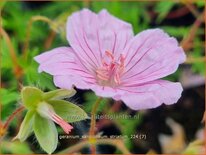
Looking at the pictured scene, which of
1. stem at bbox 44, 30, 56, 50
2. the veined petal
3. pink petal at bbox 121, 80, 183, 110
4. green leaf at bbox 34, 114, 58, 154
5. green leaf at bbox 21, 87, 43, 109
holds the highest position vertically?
the veined petal

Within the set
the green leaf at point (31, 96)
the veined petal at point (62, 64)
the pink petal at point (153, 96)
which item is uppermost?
the veined petal at point (62, 64)

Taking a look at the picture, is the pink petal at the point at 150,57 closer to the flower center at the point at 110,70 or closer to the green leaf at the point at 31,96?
the flower center at the point at 110,70

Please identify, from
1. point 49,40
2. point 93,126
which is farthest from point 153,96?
point 49,40

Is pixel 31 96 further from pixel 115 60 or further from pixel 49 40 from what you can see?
pixel 49 40

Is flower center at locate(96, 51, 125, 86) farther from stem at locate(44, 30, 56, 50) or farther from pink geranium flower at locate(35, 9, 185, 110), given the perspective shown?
stem at locate(44, 30, 56, 50)

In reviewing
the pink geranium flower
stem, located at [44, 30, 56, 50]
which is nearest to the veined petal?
the pink geranium flower

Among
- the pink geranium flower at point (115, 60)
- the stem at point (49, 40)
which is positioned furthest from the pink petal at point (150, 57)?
the stem at point (49, 40)

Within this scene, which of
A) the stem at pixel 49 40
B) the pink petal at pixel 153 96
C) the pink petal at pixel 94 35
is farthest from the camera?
the stem at pixel 49 40

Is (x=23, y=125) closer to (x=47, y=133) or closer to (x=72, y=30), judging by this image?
(x=47, y=133)
